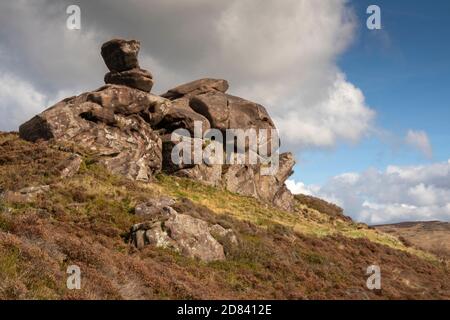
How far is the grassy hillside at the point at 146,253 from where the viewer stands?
13859 millimetres

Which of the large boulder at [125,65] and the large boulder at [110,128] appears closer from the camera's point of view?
the large boulder at [110,128]

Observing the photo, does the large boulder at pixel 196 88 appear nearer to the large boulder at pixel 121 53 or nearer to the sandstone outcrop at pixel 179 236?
the large boulder at pixel 121 53

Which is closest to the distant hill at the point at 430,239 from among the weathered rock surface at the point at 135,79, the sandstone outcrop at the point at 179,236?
the sandstone outcrop at the point at 179,236

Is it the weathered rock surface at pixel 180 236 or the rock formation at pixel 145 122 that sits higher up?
the rock formation at pixel 145 122

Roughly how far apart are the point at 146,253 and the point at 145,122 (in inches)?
1077

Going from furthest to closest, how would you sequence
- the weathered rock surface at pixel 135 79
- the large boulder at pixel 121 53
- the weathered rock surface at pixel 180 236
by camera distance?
the large boulder at pixel 121 53 → the weathered rock surface at pixel 135 79 → the weathered rock surface at pixel 180 236

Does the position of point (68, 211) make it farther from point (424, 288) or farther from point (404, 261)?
point (404, 261)

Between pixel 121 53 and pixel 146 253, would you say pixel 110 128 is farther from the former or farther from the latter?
pixel 146 253

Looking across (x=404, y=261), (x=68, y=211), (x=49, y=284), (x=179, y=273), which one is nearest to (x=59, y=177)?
(x=68, y=211)

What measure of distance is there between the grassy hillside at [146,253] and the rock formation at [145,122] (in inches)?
101

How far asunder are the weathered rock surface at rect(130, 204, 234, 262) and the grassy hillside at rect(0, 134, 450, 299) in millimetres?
703

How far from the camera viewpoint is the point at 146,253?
798 inches

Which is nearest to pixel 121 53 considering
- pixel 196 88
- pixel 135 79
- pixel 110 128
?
pixel 135 79
